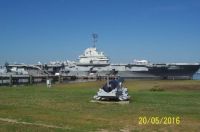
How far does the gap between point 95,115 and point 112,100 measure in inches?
216

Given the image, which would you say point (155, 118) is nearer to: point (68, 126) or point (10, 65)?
point (68, 126)

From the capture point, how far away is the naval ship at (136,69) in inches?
3268

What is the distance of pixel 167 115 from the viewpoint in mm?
14742

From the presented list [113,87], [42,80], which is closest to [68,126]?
[113,87]

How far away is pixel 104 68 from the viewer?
91.1 m
